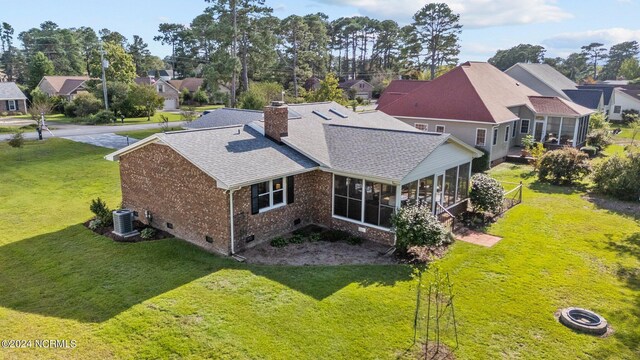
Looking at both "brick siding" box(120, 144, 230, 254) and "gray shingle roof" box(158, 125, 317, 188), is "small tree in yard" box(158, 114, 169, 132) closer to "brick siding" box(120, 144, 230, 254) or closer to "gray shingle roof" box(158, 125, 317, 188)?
"brick siding" box(120, 144, 230, 254)

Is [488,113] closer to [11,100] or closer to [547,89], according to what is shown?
[547,89]

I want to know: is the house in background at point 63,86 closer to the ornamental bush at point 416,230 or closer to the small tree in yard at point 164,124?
the small tree in yard at point 164,124

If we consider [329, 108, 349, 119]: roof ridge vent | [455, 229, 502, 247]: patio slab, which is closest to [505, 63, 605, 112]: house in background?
[329, 108, 349, 119]: roof ridge vent

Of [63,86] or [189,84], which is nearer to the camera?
[63,86]

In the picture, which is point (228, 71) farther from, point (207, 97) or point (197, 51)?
point (197, 51)

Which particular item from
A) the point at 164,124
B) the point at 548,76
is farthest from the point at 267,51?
the point at 548,76

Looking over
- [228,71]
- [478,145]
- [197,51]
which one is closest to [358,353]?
[478,145]
